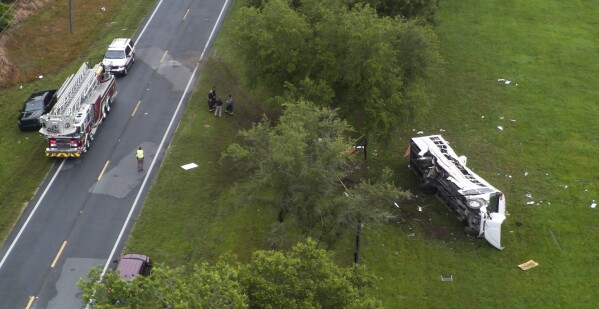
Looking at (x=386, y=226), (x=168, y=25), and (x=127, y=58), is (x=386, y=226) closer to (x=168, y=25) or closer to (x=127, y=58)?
(x=127, y=58)

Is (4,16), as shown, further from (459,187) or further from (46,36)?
(459,187)

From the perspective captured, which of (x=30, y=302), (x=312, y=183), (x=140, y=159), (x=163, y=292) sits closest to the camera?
(x=163, y=292)

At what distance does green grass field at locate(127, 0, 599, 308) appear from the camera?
121 ft

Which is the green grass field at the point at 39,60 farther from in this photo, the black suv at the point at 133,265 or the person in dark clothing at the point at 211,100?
the person in dark clothing at the point at 211,100

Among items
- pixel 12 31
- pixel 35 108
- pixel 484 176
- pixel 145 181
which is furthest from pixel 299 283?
pixel 12 31

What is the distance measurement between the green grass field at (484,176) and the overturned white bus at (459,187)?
2.37 feet

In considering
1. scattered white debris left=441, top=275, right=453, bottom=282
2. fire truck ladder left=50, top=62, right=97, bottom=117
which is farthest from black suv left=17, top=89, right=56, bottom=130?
scattered white debris left=441, top=275, right=453, bottom=282

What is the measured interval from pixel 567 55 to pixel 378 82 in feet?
87.0

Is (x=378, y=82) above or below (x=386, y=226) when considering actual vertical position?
above

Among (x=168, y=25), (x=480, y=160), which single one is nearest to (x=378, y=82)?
(x=480, y=160)

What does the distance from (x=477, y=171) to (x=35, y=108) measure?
89.1 ft

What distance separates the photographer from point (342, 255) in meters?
38.2

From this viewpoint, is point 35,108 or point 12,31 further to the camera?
point 12,31

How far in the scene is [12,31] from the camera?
56.4 m
